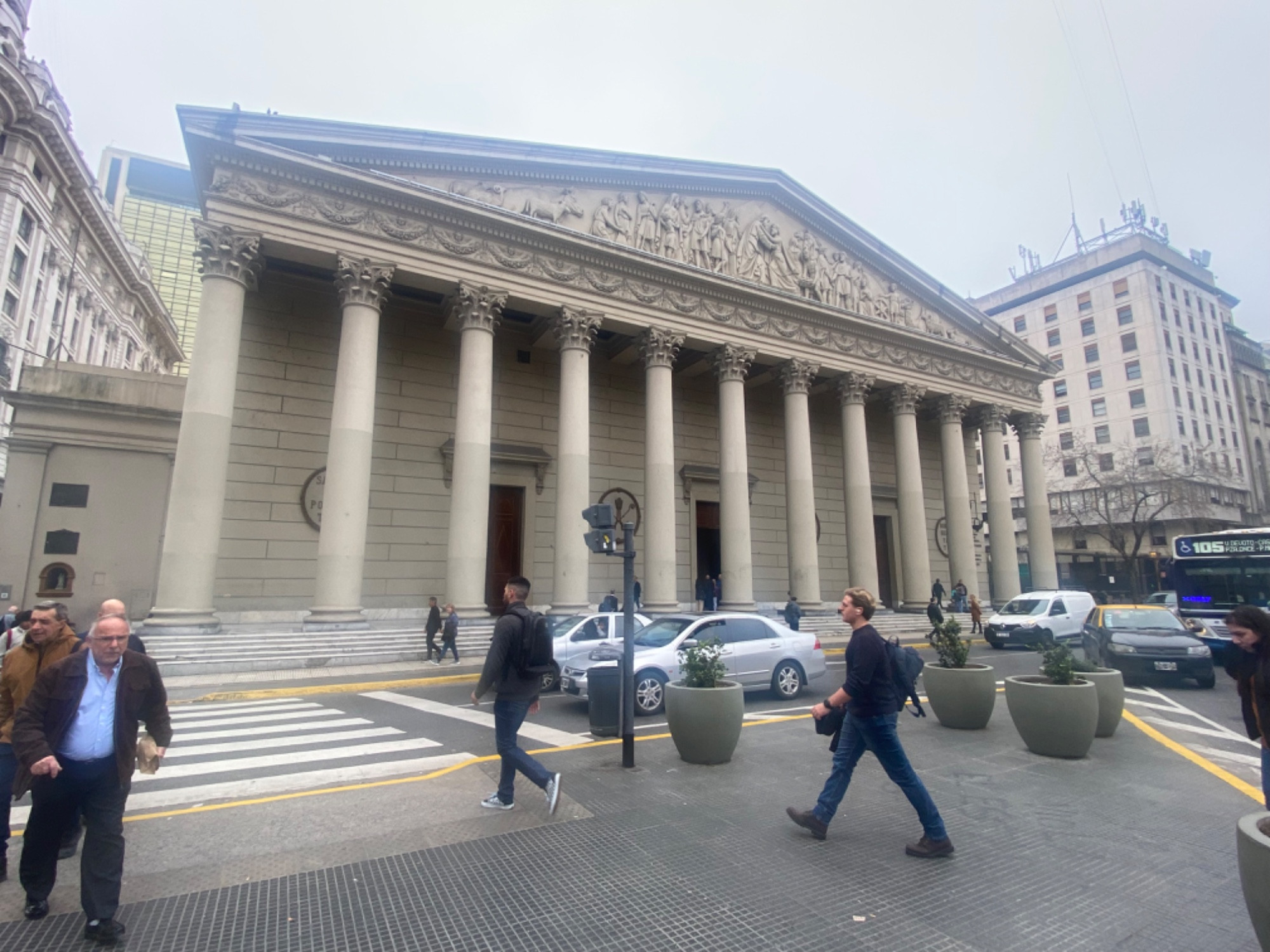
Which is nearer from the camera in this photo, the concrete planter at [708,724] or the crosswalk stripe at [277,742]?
the concrete planter at [708,724]

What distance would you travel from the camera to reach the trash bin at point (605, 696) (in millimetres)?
8258

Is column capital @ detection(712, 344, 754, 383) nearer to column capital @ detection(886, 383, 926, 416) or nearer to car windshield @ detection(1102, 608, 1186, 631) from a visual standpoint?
column capital @ detection(886, 383, 926, 416)

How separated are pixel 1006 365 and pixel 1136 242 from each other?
1522 inches

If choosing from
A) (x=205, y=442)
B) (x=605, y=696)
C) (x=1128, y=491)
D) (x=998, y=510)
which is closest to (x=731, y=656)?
(x=605, y=696)

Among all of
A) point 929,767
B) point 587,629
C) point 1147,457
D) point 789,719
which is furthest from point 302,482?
point 1147,457

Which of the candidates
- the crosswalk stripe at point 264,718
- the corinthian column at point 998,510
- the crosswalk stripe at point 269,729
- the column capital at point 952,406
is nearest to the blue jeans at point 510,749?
the crosswalk stripe at point 269,729

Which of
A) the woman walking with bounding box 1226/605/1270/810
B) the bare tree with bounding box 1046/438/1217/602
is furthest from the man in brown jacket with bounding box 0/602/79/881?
the bare tree with bounding box 1046/438/1217/602

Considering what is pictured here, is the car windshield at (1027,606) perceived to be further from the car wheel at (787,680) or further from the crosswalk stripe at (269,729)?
the crosswalk stripe at (269,729)

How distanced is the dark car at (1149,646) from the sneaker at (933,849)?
1117 centimetres

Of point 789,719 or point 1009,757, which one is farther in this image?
point 789,719

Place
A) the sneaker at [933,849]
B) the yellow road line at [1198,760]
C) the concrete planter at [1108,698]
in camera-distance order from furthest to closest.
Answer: the concrete planter at [1108,698], the yellow road line at [1198,760], the sneaker at [933,849]

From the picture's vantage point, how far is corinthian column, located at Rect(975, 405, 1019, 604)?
96.0 ft

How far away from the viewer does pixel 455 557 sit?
1888cm

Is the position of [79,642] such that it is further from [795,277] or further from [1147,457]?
[1147,457]
